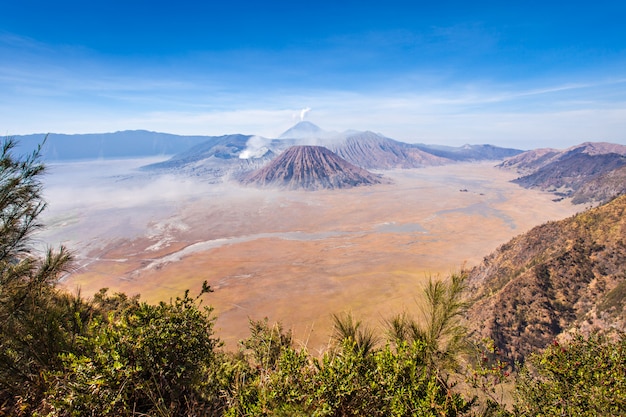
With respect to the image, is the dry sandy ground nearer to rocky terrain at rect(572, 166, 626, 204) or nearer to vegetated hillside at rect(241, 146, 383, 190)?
rocky terrain at rect(572, 166, 626, 204)

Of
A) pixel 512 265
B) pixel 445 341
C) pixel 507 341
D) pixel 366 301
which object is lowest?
pixel 366 301

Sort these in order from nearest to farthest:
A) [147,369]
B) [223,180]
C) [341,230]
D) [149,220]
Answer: [147,369] → [341,230] → [149,220] → [223,180]

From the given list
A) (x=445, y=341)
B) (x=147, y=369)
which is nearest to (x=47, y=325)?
Answer: (x=147, y=369)

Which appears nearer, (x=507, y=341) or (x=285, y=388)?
(x=285, y=388)

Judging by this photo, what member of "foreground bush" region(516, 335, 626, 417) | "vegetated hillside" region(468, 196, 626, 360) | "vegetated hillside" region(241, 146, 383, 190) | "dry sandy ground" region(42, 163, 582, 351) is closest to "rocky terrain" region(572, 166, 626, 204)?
"dry sandy ground" region(42, 163, 582, 351)

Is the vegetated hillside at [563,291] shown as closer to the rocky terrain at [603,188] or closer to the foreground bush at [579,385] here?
the foreground bush at [579,385]

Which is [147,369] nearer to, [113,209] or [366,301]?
[366,301]

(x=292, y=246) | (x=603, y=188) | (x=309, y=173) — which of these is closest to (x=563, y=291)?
(x=292, y=246)
